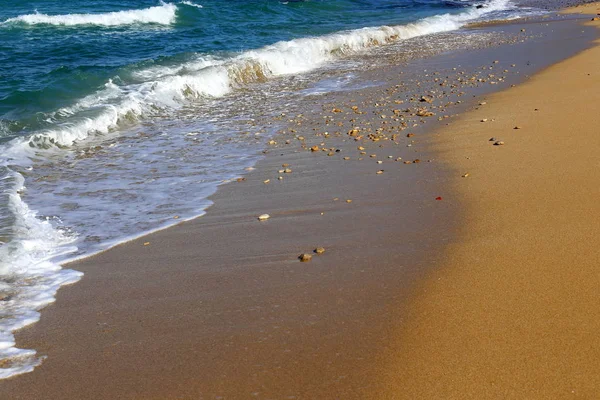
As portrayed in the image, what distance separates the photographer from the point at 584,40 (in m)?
17.0

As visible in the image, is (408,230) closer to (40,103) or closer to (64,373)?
(64,373)

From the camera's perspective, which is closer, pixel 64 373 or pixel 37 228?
pixel 64 373

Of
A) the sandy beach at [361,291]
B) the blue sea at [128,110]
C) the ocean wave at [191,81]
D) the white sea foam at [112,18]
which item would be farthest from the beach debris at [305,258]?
the white sea foam at [112,18]

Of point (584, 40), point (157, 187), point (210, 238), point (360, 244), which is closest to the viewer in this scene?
point (360, 244)

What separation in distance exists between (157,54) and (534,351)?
1548cm

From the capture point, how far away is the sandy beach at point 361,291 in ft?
10.9

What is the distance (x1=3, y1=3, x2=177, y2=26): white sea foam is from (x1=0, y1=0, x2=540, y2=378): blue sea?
0.21ft

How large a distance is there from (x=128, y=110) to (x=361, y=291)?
801 centimetres

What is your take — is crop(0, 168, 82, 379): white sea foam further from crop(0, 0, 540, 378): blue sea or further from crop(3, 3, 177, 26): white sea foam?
crop(3, 3, 177, 26): white sea foam

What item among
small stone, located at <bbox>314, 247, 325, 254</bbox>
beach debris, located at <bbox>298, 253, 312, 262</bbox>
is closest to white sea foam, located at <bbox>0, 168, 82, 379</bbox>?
beach debris, located at <bbox>298, 253, 312, 262</bbox>

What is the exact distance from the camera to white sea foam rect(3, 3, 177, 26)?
75.3 feet

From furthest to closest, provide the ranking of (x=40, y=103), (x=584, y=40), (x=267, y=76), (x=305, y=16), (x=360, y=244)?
(x=305, y=16) → (x=584, y=40) → (x=267, y=76) → (x=40, y=103) → (x=360, y=244)

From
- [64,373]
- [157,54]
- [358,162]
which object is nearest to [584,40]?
[157,54]

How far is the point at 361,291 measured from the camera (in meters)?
4.26
